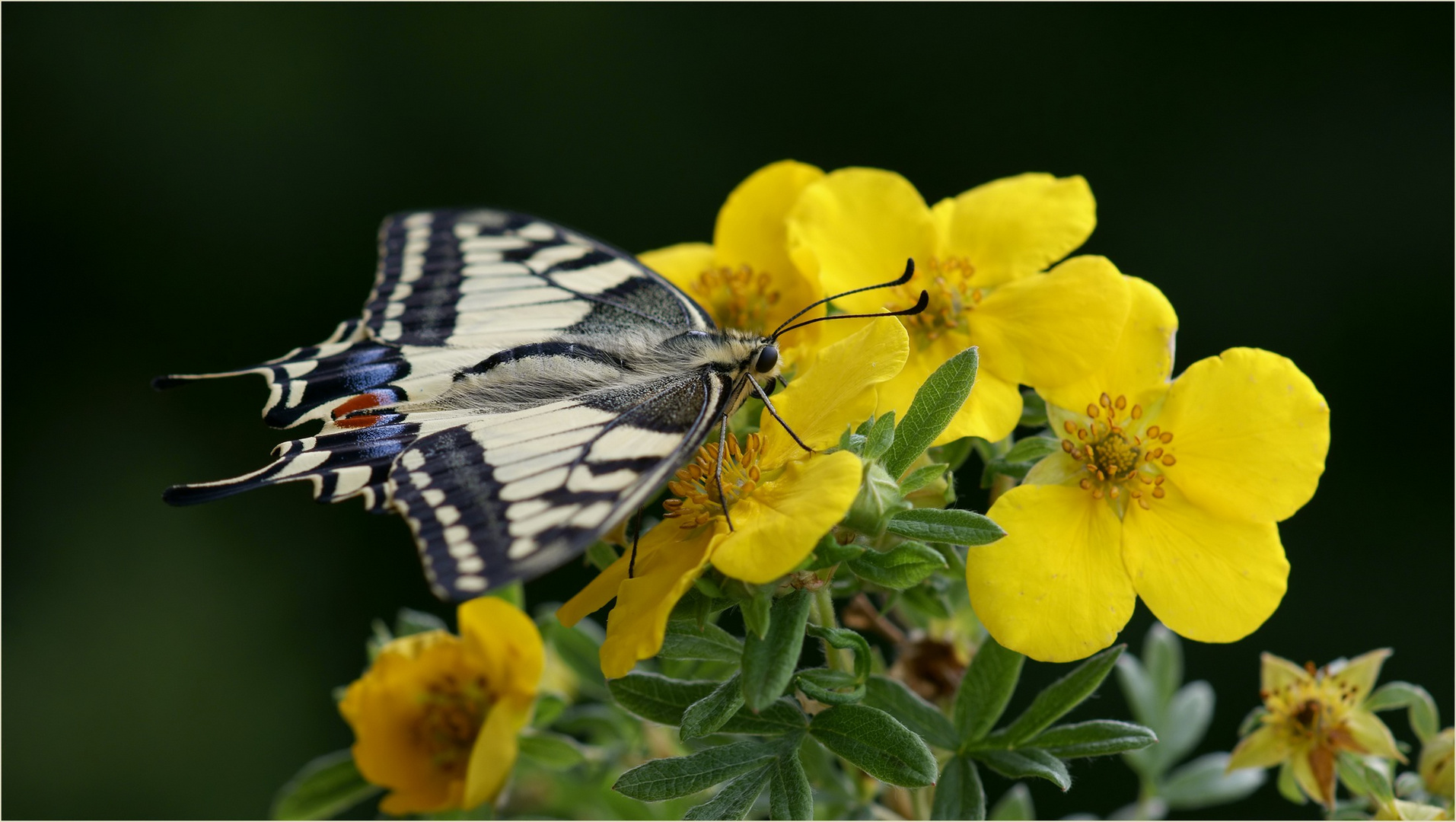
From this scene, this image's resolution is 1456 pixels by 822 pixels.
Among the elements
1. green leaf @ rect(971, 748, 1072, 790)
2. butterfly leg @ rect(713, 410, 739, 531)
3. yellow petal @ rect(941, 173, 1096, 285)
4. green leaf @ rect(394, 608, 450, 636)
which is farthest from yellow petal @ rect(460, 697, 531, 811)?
yellow petal @ rect(941, 173, 1096, 285)

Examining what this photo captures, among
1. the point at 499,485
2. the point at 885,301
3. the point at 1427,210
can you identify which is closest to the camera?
the point at 499,485

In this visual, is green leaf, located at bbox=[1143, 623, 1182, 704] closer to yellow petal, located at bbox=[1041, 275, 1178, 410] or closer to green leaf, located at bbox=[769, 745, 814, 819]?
yellow petal, located at bbox=[1041, 275, 1178, 410]

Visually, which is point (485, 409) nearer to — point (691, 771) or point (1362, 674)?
point (691, 771)

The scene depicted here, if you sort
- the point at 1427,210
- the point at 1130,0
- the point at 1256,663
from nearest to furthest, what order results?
the point at 1256,663
the point at 1427,210
the point at 1130,0

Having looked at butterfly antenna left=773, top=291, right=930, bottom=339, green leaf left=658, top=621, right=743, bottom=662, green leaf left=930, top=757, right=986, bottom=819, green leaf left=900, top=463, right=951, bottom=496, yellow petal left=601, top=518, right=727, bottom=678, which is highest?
butterfly antenna left=773, top=291, right=930, bottom=339

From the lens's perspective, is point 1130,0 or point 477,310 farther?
point 1130,0

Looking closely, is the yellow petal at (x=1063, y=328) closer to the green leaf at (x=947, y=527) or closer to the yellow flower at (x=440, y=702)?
the green leaf at (x=947, y=527)

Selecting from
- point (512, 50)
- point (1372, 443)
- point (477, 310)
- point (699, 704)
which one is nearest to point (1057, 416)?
point (699, 704)

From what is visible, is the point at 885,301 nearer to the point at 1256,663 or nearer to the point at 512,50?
the point at 1256,663

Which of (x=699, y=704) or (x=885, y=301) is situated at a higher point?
(x=885, y=301)
